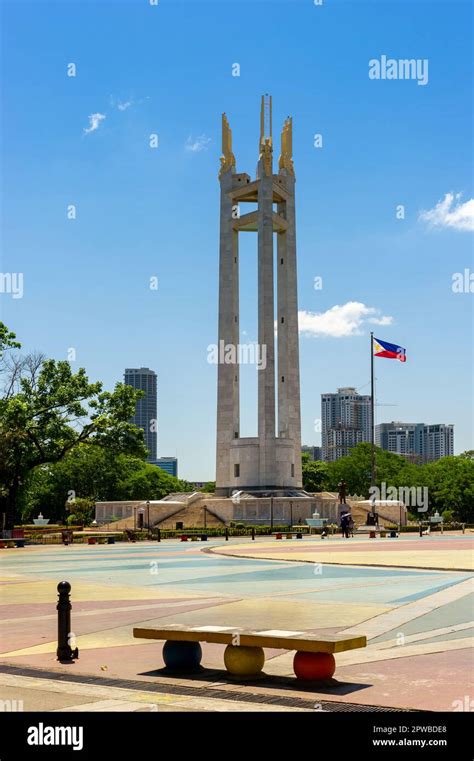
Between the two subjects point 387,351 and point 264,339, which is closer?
point 387,351

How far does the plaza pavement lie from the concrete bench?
0.69ft

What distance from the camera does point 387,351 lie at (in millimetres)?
69812

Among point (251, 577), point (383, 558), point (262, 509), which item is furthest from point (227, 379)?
point (251, 577)

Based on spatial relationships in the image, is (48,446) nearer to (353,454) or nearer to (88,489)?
(88,489)

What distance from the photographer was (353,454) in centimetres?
12738

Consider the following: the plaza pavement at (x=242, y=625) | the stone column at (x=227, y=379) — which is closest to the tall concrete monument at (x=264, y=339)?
the stone column at (x=227, y=379)

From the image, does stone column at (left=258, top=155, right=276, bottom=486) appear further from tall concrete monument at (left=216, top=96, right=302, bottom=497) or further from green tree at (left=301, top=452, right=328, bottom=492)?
green tree at (left=301, top=452, right=328, bottom=492)

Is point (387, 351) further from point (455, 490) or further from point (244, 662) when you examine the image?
point (244, 662)

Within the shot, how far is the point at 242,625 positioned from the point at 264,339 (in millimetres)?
69802

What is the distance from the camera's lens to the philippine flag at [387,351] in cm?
6962

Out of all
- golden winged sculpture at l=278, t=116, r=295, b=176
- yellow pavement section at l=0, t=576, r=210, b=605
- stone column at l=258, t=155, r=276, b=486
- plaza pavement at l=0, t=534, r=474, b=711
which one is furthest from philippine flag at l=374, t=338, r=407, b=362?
yellow pavement section at l=0, t=576, r=210, b=605

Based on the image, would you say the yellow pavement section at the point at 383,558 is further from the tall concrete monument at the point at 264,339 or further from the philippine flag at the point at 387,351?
the tall concrete monument at the point at 264,339
